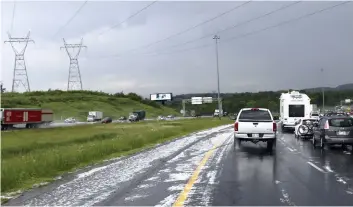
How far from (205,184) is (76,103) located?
123 meters

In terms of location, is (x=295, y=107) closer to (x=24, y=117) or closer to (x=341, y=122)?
(x=341, y=122)

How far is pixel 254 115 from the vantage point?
874 inches

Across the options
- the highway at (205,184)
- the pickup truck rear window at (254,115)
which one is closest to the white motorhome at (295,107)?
the pickup truck rear window at (254,115)

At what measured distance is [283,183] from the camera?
11.0 m

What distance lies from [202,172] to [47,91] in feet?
453

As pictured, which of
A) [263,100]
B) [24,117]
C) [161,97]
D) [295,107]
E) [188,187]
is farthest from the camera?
[161,97]

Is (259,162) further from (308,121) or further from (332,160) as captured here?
(308,121)

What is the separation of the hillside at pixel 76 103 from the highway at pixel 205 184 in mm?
88843

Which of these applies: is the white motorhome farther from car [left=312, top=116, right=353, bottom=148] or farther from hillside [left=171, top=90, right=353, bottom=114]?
hillside [left=171, top=90, right=353, bottom=114]

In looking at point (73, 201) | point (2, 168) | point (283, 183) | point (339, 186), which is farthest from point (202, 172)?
point (2, 168)

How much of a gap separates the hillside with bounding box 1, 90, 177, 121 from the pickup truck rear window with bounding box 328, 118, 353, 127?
86.5 metres

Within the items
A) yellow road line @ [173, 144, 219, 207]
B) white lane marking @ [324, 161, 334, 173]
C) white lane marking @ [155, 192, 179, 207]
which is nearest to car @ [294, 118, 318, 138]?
white lane marking @ [324, 161, 334, 173]

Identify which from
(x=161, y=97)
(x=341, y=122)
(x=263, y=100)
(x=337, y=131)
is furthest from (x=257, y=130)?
(x=161, y=97)

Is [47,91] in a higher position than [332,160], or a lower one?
higher
